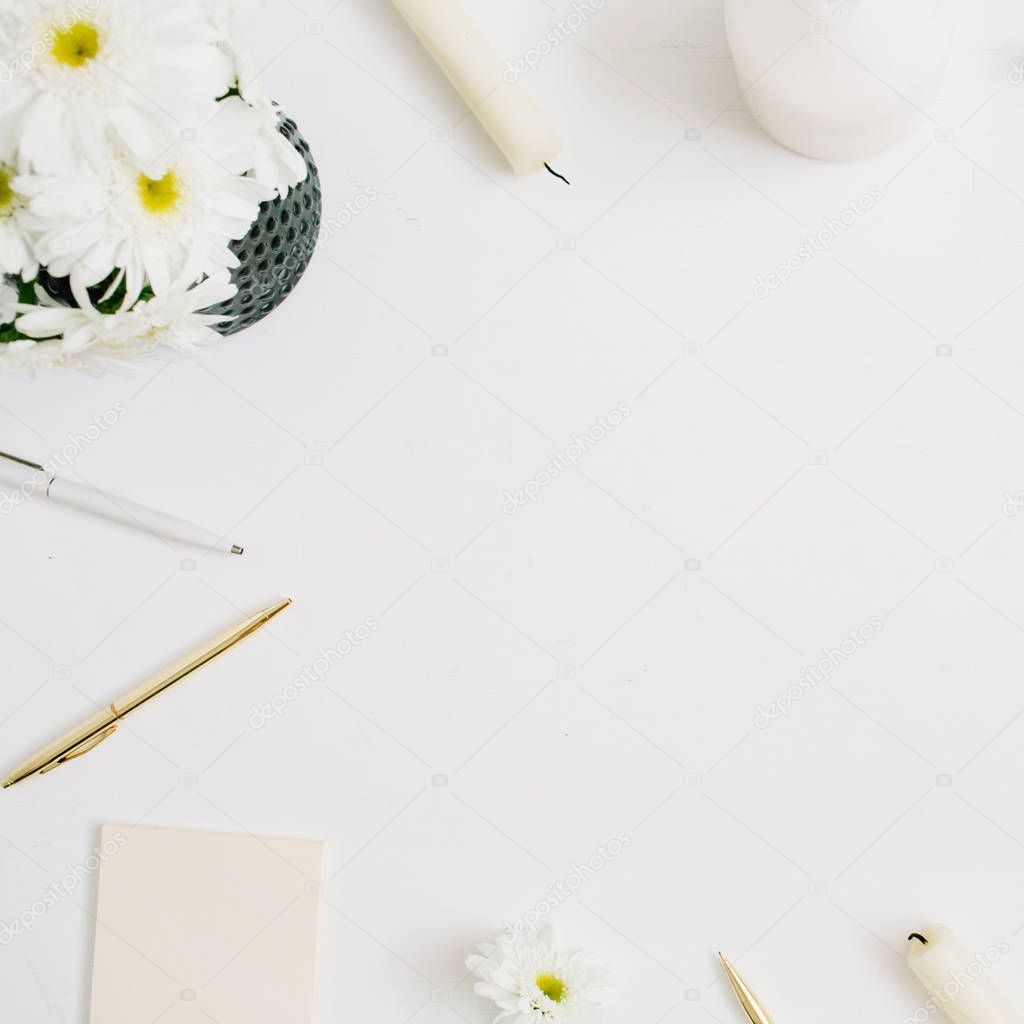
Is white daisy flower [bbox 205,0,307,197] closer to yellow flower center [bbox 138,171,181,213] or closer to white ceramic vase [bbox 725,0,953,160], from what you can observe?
yellow flower center [bbox 138,171,181,213]

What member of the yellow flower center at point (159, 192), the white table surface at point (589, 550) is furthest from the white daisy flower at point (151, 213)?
the white table surface at point (589, 550)

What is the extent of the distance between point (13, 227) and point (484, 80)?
0.97 ft

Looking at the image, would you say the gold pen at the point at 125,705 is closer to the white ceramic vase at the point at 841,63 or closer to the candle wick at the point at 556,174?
the candle wick at the point at 556,174

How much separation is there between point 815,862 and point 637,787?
11 centimetres

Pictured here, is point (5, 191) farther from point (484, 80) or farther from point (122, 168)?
point (484, 80)

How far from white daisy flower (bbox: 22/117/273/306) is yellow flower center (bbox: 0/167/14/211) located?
0.05 ft

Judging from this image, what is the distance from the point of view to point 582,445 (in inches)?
24.9

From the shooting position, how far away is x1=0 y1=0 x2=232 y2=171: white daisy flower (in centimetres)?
39

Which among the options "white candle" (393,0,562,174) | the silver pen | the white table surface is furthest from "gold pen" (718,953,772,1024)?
Result: "white candle" (393,0,562,174)

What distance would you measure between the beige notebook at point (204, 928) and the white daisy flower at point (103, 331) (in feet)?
1.05

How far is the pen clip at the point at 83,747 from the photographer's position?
2.10ft

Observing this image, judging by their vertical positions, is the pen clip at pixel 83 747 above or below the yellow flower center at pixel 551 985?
above

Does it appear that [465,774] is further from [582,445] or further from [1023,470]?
[1023,470]

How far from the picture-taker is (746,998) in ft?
2.03
